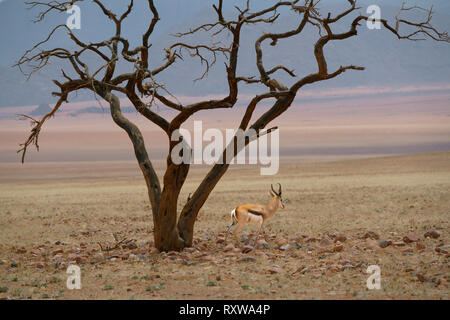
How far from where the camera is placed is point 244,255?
12438mm

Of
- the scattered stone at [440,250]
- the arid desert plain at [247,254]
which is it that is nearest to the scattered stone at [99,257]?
the arid desert plain at [247,254]

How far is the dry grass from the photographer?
1011 cm

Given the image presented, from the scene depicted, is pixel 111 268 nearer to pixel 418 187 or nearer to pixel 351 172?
pixel 418 187

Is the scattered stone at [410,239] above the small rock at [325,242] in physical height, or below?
above

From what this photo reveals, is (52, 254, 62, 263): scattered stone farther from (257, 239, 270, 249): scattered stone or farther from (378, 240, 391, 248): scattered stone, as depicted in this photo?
(378, 240, 391, 248): scattered stone

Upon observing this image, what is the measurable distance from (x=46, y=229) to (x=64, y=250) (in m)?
5.47

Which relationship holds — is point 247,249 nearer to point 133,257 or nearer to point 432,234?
point 133,257

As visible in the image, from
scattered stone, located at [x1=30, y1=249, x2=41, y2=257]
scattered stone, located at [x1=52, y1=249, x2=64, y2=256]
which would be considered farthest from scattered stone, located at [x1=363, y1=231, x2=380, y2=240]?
scattered stone, located at [x1=30, y1=249, x2=41, y2=257]

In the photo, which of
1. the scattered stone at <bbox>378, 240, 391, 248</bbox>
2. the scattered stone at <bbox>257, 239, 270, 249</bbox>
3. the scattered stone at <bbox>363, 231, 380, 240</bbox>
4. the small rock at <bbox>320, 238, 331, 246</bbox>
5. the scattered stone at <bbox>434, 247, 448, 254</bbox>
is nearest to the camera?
the scattered stone at <bbox>434, 247, 448, 254</bbox>

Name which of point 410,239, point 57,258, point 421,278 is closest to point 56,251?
point 57,258

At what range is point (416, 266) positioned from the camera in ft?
36.7

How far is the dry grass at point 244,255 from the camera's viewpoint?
1011 centimetres

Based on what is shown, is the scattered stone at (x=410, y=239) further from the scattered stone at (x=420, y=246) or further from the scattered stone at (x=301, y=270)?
the scattered stone at (x=301, y=270)
